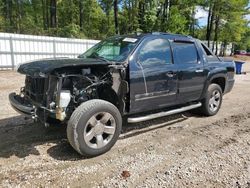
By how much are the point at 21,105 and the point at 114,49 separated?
1906mm

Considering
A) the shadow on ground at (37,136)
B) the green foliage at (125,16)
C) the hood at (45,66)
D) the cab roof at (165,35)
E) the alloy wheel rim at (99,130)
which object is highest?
the green foliage at (125,16)

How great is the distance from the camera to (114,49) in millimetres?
4727

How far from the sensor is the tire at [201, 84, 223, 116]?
19.4ft

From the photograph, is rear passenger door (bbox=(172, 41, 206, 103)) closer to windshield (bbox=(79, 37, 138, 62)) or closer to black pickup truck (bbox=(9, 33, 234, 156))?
black pickup truck (bbox=(9, 33, 234, 156))

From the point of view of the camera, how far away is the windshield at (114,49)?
4.40 m

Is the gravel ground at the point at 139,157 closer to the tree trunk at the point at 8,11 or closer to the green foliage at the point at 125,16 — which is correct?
the green foliage at the point at 125,16

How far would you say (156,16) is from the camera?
26.0 metres

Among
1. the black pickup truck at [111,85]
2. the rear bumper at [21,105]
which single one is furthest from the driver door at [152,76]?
the rear bumper at [21,105]

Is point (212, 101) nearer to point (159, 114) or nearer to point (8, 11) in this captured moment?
point (159, 114)

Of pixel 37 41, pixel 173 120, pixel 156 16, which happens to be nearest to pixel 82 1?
pixel 156 16

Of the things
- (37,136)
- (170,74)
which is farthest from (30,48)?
(170,74)

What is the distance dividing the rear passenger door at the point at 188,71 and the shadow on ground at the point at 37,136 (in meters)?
0.74

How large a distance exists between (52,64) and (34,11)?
37117 millimetres

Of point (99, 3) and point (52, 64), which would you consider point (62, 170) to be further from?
point (99, 3)
